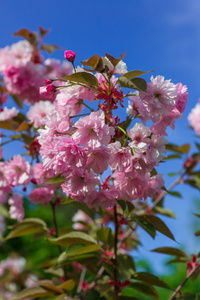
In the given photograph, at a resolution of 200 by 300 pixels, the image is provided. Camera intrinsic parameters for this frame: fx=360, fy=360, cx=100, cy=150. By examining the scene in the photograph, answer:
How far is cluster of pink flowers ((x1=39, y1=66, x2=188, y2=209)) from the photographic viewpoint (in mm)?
1017

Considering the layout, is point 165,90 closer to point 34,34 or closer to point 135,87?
point 135,87

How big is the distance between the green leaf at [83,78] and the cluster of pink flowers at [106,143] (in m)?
0.06

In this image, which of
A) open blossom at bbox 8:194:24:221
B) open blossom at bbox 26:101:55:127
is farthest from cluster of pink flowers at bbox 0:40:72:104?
open blossom at bbox 8:194:24:221

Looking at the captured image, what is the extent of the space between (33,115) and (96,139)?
100cm

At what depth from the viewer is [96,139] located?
100 centimetres

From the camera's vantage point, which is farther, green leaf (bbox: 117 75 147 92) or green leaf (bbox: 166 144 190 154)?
green leaf (bbox: 166 144 190 154)

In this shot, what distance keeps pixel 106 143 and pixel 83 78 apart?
8.4 inches

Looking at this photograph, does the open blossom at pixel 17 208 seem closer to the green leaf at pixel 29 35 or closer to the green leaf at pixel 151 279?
the green leaf at pixel 151 279

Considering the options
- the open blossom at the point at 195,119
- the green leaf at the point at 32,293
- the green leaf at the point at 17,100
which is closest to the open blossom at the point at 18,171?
the green leaf at the point at 32,293

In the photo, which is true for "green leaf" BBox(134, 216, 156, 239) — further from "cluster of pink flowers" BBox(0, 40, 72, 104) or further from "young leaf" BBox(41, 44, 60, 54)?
"young leaf" BBox(41, 44, 60, 54)

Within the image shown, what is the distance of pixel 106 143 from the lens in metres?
1.01

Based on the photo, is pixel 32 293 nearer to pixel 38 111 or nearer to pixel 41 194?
pixel 41 194

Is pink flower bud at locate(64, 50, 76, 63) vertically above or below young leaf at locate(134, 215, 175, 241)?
above

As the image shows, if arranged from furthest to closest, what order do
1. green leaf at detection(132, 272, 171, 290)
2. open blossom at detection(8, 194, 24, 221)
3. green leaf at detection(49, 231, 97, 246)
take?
open blossom at detection(8, 194, 24, 221) → green leaf at detection(132, 272, 171, 290) → green leaf at detection(49, 231, 97, 246)
